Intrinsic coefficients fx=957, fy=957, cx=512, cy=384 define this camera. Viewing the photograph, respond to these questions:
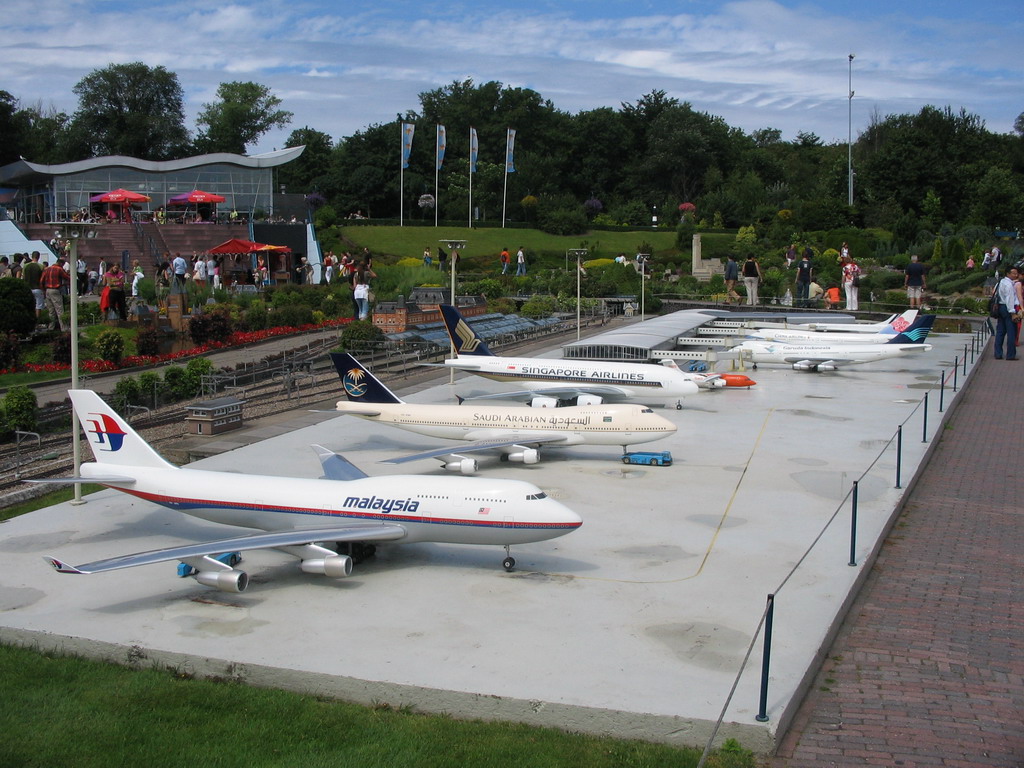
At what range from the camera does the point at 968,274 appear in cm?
8025

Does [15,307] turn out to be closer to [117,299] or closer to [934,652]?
[117,299]

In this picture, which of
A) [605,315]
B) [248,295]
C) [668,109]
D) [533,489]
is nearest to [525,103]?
[668,109]

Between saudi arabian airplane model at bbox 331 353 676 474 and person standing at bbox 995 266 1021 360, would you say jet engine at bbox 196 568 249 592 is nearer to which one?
saudi arabian airplane model at bbox 331 353 676 474

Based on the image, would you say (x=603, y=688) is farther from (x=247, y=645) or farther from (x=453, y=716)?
(x=247, y=645)

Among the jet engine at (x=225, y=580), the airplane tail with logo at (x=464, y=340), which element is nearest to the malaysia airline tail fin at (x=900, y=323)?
the airplane tail with logo at (x=464, y=340)

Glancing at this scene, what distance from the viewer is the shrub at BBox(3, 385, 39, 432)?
32719 mm

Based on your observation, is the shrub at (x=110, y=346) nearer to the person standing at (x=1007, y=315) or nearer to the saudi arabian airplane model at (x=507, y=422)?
the saudi arabian airplane model at (x=507, y=422)

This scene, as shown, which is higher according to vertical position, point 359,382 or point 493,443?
point 359,382

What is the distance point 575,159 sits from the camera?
140 meters

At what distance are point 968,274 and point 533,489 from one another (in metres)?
69.8

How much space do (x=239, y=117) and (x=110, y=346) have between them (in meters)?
106

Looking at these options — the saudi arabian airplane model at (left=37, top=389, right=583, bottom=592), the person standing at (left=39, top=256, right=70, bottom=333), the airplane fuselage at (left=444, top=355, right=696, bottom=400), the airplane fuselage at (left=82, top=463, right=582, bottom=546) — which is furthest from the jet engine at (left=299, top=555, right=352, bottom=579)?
the person standing at (left=39, top=256, right=70, bottom=333)

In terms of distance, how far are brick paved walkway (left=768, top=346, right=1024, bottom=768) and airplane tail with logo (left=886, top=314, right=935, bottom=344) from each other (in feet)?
83.1

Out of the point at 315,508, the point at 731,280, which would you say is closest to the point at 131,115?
the point at 731,280
